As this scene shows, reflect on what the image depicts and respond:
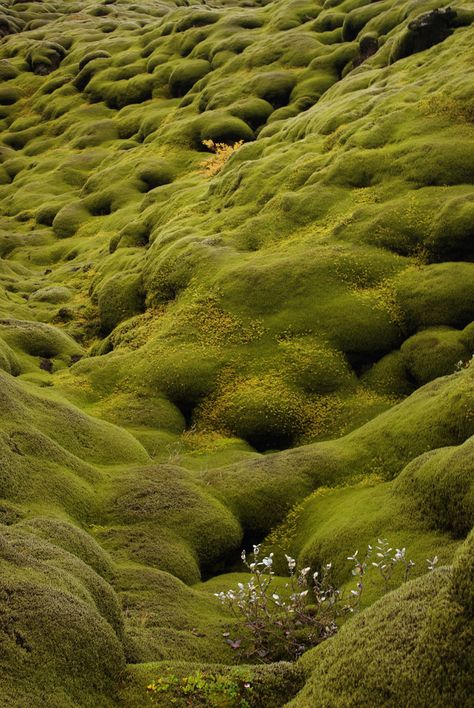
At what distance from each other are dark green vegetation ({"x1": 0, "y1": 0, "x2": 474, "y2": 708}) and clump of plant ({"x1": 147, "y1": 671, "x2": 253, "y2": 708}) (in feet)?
0.82

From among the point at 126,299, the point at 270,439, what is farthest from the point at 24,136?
the point at 270,439

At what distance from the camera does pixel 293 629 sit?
14.1 metres

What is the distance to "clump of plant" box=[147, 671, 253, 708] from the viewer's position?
1033 centimetres

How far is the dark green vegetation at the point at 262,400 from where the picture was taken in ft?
34.6

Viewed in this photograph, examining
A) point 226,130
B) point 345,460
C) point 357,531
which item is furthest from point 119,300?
point 226,130

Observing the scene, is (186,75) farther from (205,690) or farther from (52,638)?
(205,690)

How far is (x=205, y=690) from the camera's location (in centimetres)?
1049

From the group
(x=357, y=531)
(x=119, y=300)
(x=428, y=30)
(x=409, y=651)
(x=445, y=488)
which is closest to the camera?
(x=409, y=651)

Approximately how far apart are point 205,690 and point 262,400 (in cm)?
2110

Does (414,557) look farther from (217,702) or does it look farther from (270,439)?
(270,439)

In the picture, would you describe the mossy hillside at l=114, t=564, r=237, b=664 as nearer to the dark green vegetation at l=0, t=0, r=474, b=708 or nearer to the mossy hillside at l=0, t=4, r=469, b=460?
the dark green vegetation at l=0, t=0, r=474, b=708

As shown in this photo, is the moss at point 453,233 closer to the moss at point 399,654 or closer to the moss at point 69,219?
the moss at point 399,654

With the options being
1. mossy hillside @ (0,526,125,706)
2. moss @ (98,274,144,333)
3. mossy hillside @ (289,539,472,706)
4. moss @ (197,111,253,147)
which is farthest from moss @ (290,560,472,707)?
moss @ (197,111,253,147)

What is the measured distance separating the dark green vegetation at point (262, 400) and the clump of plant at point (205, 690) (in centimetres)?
25
